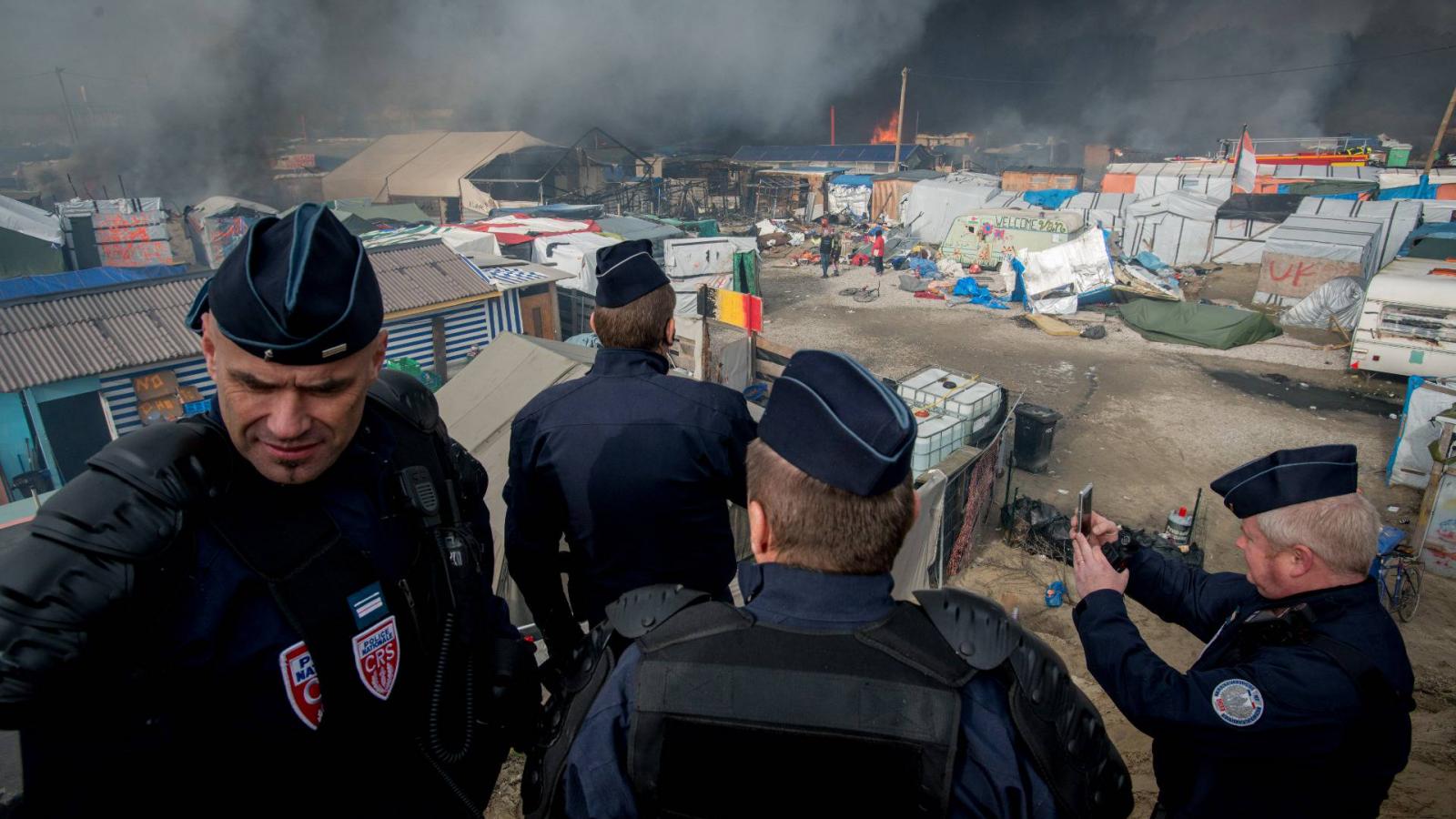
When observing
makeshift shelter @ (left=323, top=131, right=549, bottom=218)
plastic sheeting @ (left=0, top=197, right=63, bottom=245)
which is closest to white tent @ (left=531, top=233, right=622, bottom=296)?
makeshift shelter @ (left=323, top=131, right=549, bottom=218)

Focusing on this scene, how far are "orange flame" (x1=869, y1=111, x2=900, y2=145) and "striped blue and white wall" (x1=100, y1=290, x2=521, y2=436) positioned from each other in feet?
177

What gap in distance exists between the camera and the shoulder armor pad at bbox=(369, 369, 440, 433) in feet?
7.14

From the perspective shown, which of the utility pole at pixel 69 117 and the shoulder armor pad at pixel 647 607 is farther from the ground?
the utility pole at pixel 69 117

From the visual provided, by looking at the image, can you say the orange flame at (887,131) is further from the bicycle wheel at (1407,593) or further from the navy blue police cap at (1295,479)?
the navy blue police cap at (1295,479)

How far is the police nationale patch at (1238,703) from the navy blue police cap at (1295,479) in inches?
22.1

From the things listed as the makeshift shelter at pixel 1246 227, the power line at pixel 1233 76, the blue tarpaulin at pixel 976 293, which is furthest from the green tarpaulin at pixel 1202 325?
the power line at pixel 1233 76

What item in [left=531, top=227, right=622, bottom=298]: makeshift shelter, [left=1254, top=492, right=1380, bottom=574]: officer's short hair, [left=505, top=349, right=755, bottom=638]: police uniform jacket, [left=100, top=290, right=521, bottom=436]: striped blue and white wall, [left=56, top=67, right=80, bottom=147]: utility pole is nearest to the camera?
[left=1254, top=492, right=1380, bottom=574]: officer's short hair

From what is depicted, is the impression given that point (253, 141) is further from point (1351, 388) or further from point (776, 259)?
point (1351, 388)

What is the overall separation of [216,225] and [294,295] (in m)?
32.2

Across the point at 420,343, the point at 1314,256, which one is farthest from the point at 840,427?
→ the point at 1314,256

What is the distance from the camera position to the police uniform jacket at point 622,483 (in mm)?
2867

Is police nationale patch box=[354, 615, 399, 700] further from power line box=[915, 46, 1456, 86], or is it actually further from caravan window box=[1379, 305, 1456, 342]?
power line box=[915, 46, 1456, 86]

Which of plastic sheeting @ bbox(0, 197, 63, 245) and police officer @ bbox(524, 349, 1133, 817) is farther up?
police officer @ bbox(524, 349, 1133, 817)

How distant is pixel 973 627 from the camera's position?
155cm
